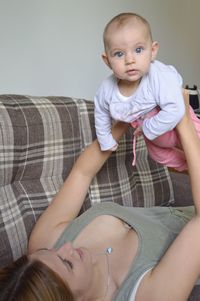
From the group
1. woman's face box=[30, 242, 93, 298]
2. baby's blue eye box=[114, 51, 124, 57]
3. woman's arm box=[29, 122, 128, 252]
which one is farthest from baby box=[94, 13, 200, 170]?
woman's face box=[30, 242, 93, 298]

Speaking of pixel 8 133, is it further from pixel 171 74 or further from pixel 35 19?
pixel 35 19

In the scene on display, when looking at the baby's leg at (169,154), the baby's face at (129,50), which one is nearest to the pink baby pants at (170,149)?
the baby's leg at (169,154)

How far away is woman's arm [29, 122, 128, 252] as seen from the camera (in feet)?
4.26

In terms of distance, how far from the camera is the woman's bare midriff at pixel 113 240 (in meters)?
1.21

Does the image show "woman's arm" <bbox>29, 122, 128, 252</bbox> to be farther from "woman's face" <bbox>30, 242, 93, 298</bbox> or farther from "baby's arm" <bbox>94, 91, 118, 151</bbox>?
"woman's face" <bbox>30, 242, 93, 298</bbox>

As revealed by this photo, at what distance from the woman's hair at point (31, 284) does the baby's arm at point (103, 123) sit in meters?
0.48

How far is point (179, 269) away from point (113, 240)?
285 mm

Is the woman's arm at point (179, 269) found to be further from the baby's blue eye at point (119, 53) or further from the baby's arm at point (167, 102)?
the baby's blue eye at point (119, 53)

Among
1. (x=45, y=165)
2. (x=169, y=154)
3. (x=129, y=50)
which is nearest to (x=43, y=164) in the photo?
Answer: (x=45, y=165)

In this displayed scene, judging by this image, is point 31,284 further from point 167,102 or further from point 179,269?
point 167,102

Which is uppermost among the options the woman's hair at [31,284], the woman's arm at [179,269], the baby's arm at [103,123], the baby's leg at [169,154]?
the baby's arm at [103,123]

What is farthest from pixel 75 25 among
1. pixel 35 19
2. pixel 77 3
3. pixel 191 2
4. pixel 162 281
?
pixel 162 281

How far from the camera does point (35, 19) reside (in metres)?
1.86

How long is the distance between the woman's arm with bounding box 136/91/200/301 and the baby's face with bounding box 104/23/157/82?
21cm
